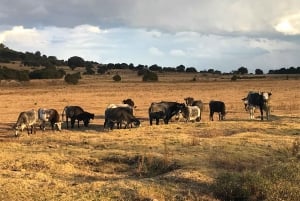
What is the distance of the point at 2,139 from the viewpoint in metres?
21.4

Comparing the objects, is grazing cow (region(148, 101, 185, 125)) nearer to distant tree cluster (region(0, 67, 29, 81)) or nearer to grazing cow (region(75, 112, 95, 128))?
grazing cow (region(75, 112, 95, 128))

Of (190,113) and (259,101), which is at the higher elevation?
(259,101)

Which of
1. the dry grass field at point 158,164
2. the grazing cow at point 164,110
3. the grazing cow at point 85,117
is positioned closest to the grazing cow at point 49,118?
the grazing cow at point 85,117

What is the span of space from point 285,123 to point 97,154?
1075 cm

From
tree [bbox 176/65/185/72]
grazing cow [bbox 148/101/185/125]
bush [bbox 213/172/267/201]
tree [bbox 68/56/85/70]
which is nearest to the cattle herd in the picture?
grazing cow [bbox 148/101/185/125]

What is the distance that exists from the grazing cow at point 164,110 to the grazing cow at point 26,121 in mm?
5915

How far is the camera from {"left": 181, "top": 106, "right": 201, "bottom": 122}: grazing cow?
26734mm

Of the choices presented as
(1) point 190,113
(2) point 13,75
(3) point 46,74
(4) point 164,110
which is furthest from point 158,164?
(3) point 46,74

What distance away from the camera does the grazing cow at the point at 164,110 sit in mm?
26375

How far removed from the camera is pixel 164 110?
26.5m

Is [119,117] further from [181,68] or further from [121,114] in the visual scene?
[181,68]

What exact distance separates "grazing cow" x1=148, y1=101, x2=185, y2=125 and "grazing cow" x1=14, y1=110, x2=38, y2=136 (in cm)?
592

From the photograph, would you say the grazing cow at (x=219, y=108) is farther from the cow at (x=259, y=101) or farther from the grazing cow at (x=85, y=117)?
the grazing cow at (x=85, y=117)

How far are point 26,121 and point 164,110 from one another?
708 centimetres
